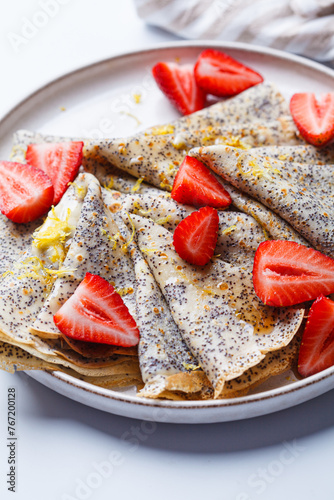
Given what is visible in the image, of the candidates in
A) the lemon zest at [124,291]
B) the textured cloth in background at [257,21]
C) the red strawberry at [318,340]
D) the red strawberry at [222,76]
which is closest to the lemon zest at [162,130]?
the red strawberry at [222,76]

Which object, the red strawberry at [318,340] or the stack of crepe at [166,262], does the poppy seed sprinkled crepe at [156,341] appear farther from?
the red strawberry at [318,340]

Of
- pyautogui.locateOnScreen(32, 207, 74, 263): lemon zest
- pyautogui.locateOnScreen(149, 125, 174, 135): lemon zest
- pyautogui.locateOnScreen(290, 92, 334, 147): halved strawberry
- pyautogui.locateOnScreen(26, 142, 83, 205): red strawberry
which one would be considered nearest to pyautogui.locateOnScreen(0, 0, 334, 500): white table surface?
pyautogui.locateOnScreen(32, 207, 74, 263): lemon zest

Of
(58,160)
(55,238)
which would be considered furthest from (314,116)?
(55,238)

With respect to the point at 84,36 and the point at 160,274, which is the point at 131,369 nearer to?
the point at 160,274

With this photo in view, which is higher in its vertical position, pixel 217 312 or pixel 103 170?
pixel 103 170

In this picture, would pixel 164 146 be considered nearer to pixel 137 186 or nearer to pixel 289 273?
pixel 137 186

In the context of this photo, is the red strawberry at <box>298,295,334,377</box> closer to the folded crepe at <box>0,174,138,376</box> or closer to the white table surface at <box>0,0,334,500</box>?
the white table surface at <box>0,0,334,500</box>

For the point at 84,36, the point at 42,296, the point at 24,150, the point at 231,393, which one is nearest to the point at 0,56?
the point at 84,36
